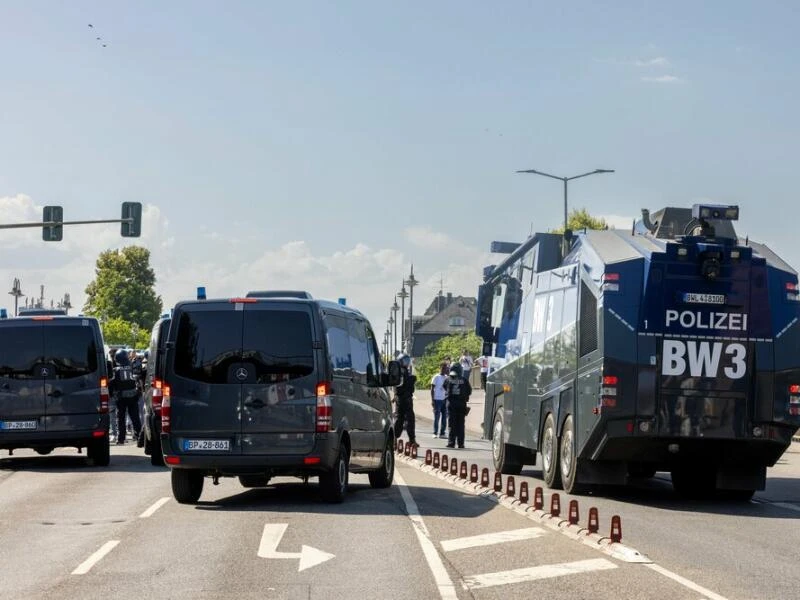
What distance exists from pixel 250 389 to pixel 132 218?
20.4m

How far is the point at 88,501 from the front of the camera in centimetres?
1806

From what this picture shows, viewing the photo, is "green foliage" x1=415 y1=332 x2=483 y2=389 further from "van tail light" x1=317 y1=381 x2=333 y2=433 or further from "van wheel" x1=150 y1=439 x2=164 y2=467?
"van tail light" x1=317 y1=381 x2=333 y2=433

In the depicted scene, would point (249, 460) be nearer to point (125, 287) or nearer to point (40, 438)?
point (40, 438)

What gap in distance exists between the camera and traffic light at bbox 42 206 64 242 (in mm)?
35656

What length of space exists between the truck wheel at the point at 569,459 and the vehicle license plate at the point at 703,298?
2.22m

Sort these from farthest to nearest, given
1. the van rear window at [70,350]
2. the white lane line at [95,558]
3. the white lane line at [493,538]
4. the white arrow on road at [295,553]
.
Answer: the van rear window at [70,350], the white lane line at [493,538], the white arrow on road at [295,553], the white lane line at [95,558]

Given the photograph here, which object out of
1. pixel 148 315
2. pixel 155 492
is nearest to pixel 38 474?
pixel 155 492

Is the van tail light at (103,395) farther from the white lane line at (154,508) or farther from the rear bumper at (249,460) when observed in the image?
the rear bumper at (249,460)

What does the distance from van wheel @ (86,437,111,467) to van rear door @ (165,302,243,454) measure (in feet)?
27.8

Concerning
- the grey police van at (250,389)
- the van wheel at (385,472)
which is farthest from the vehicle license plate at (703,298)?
the van wheel at (385,472)

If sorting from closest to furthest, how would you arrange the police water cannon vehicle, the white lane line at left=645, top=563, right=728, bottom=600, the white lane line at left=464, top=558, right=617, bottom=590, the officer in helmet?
the white lane line at left=645, top=563, right=728, bottom=600
the white lane line at left=464, top=558, right=617, bottom=590
the police water cannon vehicle
the officer in helmet

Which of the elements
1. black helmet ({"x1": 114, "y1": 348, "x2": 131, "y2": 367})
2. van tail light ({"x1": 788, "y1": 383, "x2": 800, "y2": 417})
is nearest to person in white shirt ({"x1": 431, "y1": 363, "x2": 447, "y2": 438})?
black helmet ({"x1": 114, "y1": 348, "x2": 131, "y2": 367})

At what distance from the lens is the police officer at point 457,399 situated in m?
31.2

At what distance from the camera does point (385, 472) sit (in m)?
20.1
